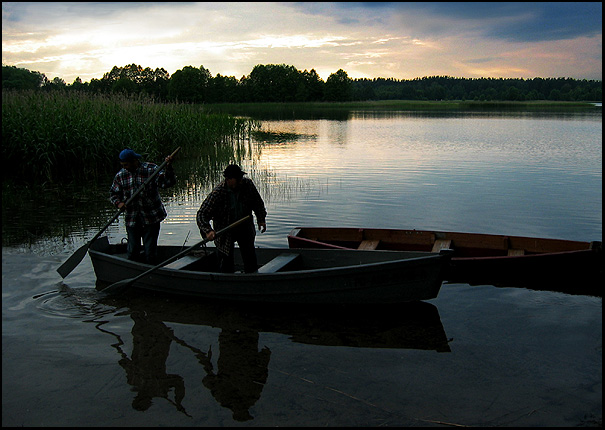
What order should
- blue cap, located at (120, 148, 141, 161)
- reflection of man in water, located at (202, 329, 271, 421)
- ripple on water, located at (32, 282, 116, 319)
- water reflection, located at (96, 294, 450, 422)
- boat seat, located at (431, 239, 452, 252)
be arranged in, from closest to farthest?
reflection of man in water, located at (202, 329, 271, 421) < water reflection, located at (96, 294, 450, 422) < ripple on water, located at (32, 282, 116, 319) < blue cap, located at (120, 148, 141, 161) < boat seat, located at (431, 239, 452, 252)

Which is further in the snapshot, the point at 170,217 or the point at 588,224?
the point at 170,217

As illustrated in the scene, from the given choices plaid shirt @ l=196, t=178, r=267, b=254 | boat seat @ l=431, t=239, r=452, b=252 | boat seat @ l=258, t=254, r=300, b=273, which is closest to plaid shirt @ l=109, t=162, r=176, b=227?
plaid shirt @ l=196, t=178, r=267, b=254

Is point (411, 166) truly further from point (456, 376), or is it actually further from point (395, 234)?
point (456, 376)

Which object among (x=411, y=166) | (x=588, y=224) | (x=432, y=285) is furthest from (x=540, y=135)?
(x=432, y=285)

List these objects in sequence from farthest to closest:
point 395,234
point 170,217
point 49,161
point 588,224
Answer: point 49,161, point 170,217, point 588,224, point 395,234

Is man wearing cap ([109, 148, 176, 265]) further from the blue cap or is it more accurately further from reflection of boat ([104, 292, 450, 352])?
reflection of boat ([104, 292, 450, 352])

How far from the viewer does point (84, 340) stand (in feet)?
21.5

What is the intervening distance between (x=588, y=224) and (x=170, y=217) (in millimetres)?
9593

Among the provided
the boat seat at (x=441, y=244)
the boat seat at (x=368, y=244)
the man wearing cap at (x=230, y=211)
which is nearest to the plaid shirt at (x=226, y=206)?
the man wearing cap at (x=230, y=211)

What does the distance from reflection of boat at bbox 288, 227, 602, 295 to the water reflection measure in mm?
1048

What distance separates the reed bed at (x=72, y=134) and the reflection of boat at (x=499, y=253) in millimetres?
9636

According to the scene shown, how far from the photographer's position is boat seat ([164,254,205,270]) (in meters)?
8.16

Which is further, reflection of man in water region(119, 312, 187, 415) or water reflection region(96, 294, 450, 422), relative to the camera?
water reflection region(96, 294, 450, 422)

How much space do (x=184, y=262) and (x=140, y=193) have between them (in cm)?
126
